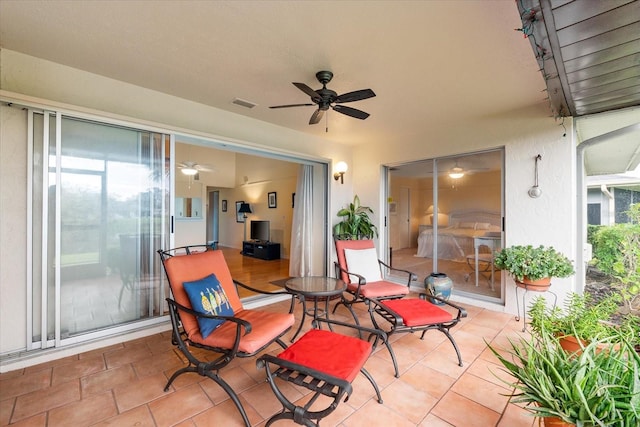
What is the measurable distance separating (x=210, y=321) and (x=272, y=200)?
6.08 metres

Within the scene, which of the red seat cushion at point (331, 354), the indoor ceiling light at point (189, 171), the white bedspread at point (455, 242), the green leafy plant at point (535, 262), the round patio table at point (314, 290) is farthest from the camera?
the indoor ceiling light at point (189, 171)

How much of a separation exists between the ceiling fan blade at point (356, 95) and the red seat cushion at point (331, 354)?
6.59 feet

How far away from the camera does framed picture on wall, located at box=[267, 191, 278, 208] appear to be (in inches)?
308

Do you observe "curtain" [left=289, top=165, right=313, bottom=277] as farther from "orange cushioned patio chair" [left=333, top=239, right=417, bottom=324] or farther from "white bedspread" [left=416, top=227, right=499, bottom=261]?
"white bedspread" [left=416, top=227, right=499, bottom=261]

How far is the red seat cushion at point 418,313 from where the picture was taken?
2352mm

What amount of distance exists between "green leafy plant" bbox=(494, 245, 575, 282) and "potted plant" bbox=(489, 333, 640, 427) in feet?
6.72

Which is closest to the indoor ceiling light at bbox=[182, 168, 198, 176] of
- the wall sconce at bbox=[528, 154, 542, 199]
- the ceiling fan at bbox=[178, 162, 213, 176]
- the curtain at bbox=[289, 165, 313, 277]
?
the ceiling fan at bbox=[178, 162, 213, 176]

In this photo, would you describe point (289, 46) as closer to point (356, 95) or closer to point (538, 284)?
point (356, 95)

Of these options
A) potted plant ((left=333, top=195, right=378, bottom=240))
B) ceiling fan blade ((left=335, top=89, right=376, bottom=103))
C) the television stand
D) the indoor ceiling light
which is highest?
the indoor ceiling light

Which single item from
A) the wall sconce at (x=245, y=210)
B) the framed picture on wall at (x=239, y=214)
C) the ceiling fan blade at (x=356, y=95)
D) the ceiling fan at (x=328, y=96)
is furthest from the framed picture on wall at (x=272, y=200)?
the ceiling fan blade at (x=356, y=95)

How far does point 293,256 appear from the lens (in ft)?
18.0

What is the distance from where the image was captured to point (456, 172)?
14.1 feet

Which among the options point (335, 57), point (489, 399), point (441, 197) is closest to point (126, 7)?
point (335, 57)

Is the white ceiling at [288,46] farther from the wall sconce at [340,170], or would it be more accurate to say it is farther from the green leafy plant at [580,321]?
the green leafy plant at [580,321]
